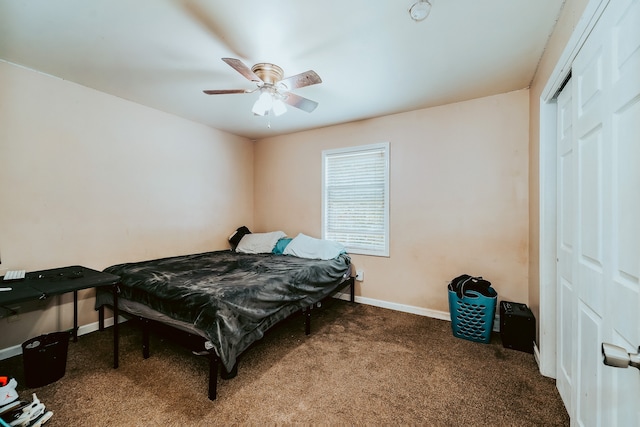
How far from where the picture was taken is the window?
11.1 feet

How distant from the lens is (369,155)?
3484 millimetres

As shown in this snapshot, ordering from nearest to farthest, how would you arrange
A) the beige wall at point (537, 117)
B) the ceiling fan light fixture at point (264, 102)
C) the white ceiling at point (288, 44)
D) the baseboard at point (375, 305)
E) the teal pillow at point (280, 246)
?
the beige wall at point (537, 117) < the white ceiling at point (288, 44) < the ceiling fan light fixture at point (264, 102) < the baseboard at point (375, 305) < the teal pillow at point (280, 246)

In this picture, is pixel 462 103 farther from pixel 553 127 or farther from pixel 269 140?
pixel 269 140

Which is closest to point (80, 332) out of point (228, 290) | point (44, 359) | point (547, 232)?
point (44, 359)

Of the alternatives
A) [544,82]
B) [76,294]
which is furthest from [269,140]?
[544,82]

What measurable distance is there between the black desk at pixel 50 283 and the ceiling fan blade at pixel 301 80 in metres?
1.99

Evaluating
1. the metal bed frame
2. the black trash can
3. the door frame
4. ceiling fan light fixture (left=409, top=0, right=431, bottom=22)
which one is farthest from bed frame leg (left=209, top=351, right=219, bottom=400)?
ceiling fan light fixture (left=409, top=0, right=431, bottom=22)

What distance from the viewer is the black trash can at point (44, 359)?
1.77 meters

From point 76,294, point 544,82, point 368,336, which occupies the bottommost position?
point 368,336

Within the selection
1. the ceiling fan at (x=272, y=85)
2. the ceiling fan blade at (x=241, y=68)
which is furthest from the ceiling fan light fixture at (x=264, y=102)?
the ceiling fan blade at (x=241, y=68)

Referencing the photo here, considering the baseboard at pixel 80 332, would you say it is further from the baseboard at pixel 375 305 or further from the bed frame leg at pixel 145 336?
the bed frame leg at pixel 145 336

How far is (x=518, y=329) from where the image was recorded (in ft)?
7.33

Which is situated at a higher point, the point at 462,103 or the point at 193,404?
the point at 462,103

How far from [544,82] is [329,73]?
1.67 metres
